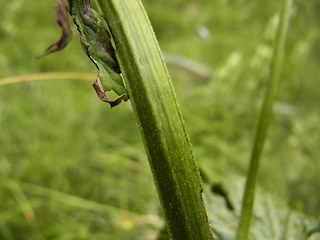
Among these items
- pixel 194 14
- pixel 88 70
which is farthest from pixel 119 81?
pixel 194 14

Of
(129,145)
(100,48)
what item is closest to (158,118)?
(100,48)

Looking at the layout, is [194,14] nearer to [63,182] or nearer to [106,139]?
[106,139]

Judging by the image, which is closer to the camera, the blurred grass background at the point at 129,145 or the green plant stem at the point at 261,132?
the green plant stem at the point at 261,132

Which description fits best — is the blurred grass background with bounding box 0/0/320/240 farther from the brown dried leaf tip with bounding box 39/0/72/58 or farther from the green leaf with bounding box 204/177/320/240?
the brown dried leaf tip with bounding box 39/0/72/58

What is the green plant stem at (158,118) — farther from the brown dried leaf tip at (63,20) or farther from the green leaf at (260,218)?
the green leaf at (260,218)

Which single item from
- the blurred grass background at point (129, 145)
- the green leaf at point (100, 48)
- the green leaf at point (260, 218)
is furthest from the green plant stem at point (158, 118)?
the blurred grass background at point (129, 145)

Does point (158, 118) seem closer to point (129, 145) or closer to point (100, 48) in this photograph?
point (100, 48)
